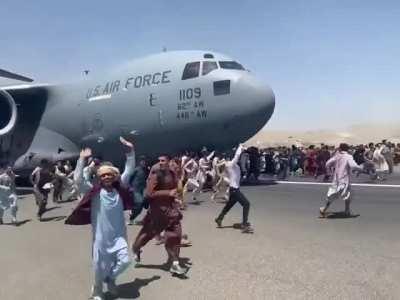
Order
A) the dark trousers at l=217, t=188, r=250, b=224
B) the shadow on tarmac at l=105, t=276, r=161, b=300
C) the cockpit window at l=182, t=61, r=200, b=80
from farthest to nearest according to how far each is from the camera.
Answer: the cockpit window at l=182, t=61, r=200, b=80
the dark trousers at l=217, t=188, r=250, b=224
the shadow on tarmac at l=105, t=276, r=161, b=300

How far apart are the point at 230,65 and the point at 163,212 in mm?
10262

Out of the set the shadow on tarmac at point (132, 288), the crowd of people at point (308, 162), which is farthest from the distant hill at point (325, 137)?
the shadow on tarmac at point (132, 288)

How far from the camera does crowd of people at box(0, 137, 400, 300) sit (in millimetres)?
6051

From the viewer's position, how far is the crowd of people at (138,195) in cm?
605

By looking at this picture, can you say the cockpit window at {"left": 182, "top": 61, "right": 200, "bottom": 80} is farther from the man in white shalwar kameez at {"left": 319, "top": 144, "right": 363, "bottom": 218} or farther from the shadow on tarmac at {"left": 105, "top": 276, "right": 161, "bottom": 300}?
the shadow on tarmac at {"left": 105, "top": 276, "right": 161, "bottom": 300}

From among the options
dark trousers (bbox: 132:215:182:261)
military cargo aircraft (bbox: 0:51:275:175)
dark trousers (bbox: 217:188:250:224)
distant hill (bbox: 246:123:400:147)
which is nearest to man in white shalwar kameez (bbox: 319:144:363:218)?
dark trousers (bbox: 217:188:250:224)

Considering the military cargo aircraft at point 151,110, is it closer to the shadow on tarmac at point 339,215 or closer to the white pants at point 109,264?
the shadow on tarmac at point 339,215

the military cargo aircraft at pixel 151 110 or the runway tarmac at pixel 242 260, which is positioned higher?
the military cargo aircraft at pixel 151 110

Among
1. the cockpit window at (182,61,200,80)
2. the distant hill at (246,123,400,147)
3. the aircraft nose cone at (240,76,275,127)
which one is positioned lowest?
the distant hill at (246,123,400,147)

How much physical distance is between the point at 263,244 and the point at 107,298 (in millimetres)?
3324

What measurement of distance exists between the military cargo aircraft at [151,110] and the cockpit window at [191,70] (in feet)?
0.12

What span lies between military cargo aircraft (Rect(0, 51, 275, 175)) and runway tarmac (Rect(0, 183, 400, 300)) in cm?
464

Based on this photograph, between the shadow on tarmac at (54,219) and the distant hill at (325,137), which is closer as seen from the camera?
the shadow on tarmac at (54,219)

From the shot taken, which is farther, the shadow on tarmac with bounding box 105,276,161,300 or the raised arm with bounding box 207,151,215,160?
the raised arm with bounding box 207,151,215,160
